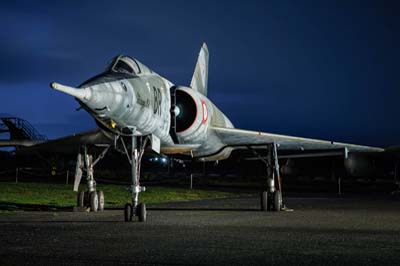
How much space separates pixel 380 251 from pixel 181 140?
7006 millimetres

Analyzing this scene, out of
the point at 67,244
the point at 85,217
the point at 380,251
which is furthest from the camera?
the point at 85,217

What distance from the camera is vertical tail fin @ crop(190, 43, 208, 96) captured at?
17844 millimetres

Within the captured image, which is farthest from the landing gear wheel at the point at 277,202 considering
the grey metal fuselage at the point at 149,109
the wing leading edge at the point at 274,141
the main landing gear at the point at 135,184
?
the main landing gear at the point at 135,184

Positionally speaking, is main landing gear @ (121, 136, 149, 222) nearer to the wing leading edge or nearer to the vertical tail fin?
the wing leading edge

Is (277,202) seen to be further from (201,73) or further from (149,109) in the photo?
(149,109)

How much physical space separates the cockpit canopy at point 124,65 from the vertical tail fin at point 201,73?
6.09 metres

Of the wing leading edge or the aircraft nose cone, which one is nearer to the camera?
the aircraft nose cone

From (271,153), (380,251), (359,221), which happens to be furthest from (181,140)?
(380,251)

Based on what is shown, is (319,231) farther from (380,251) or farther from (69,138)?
(69,138)

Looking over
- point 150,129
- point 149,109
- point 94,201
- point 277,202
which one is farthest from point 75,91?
point 277,202

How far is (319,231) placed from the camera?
9.63 meters

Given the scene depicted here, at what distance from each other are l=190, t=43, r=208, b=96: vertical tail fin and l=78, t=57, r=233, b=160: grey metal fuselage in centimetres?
232

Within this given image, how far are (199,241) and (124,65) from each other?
15.6 feet

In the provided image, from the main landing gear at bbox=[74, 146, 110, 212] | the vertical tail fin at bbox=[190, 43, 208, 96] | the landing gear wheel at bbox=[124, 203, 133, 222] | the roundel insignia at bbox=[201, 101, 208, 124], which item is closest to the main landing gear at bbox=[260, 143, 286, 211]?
the roundel insignia at bbox=[201, 101, 208, 124]
